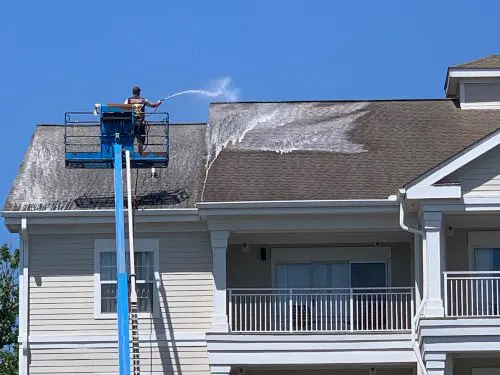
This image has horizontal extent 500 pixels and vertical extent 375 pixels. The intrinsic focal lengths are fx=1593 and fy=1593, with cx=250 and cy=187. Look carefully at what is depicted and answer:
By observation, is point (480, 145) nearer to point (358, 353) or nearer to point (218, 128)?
point (358, 353)

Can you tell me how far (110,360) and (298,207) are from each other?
511cm

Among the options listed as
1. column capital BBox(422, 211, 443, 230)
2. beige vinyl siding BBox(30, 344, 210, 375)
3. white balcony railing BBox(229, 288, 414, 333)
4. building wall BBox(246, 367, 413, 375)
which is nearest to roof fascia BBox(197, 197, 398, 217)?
column capital BBox(422, 211, 443, 230)

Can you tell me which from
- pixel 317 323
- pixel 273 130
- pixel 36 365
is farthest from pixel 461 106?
pixel 36 365

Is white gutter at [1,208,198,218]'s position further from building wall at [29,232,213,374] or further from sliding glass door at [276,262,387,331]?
sliding glass door at [276,262,387,331]

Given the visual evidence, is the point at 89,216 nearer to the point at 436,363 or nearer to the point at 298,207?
the point at 298,207

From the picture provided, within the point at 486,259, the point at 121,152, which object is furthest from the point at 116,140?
the point at 486,259

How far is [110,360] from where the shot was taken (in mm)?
33250

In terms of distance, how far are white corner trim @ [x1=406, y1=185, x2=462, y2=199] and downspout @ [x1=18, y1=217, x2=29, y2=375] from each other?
27.2ft

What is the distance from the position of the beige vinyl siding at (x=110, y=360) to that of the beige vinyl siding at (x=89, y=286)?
40 centimetres

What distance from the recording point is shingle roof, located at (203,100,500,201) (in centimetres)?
3300

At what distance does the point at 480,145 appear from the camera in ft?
101

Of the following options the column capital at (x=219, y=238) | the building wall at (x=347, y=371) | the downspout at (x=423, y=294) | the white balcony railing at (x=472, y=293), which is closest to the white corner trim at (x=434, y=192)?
the downspout at (x=423, y=294)

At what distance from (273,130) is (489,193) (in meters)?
6.58

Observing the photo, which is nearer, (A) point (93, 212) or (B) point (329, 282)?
(A) point (93, 212)
